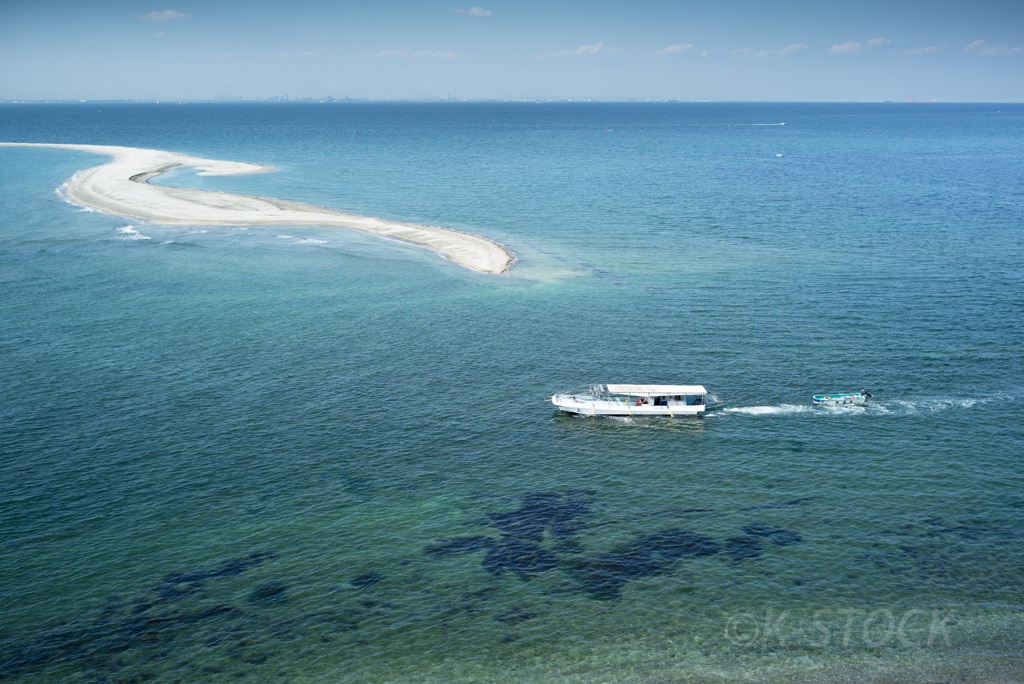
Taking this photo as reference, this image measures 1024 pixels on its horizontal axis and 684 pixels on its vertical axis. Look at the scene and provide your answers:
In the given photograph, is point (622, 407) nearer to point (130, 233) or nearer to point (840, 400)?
point (840, 400)

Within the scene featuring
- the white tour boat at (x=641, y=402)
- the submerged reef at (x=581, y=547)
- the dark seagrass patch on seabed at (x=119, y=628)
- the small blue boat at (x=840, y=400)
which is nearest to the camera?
the dark seagrass patch on seabed at (x=119, y=628)

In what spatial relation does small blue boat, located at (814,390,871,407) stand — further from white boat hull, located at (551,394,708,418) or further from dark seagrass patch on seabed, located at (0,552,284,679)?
dark seagrass patch on seabed, located at (0,552,284,679)

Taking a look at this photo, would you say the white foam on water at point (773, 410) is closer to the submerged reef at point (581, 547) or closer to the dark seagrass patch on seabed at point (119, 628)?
the submerged reef at point (581, 547)

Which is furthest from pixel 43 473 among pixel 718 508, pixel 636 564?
pixel 718 508

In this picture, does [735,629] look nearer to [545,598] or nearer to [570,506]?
[545,598]

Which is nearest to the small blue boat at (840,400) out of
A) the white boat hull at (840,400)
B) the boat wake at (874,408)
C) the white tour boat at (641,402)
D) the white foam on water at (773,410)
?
the white boat hull at (840,400)

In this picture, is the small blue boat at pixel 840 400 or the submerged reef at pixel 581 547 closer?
the submerged reef at pixel 581 547

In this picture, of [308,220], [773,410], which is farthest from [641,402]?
[308,220]
